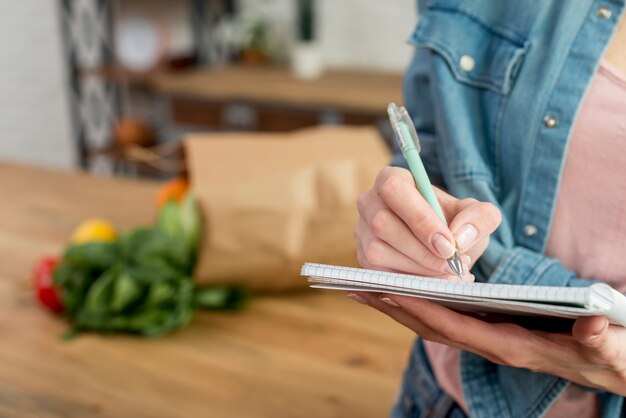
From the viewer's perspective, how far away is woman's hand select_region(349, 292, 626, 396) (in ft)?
2.00

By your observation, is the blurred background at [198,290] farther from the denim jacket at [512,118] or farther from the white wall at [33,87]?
the white wall at [33,87]

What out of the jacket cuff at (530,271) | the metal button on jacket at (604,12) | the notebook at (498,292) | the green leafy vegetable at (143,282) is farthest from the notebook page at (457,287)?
the green leafy vegetable at (143,282)

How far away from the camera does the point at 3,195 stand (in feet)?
6.42

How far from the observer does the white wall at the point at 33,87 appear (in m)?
4.61

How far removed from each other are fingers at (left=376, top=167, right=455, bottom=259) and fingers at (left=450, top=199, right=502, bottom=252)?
0.05 feet

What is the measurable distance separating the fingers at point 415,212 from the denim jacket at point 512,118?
0.55ft

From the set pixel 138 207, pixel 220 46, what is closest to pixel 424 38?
pixel 138 207

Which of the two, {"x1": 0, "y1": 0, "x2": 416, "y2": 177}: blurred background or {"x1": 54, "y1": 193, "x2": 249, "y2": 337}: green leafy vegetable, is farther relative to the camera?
{"x1": 0, "y1": 0, "x2": 416, "y2": 177}: blurred background

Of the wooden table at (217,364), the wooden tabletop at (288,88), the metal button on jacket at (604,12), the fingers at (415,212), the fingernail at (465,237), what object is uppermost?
the metal button on jacket at (604,12)

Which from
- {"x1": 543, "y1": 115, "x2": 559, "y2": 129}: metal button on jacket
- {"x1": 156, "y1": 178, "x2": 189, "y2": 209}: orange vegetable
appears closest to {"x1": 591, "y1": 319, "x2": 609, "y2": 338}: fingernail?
{"x1": 543, "y1": 115, "x2": 559, "y2": 129}: metal button on jacket

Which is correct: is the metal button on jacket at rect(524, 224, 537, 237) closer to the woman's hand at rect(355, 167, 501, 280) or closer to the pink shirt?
the pink shirt

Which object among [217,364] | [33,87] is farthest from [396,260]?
[33,87]

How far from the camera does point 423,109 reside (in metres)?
0.84

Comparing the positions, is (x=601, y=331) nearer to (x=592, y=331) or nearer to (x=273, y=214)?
(x=592, y=331)
